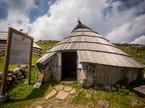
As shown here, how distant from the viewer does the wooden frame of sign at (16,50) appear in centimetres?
927

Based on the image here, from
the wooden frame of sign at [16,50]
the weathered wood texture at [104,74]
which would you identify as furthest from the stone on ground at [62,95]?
the wooden frame of sign at [16,50]

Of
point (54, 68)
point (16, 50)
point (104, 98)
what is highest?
point (16, 50)

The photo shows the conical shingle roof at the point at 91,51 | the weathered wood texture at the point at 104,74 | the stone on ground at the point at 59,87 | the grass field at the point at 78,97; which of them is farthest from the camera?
the conical shingle roof at the point at 91,51

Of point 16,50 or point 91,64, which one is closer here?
point 16,50

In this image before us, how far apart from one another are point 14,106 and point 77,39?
26.9ft

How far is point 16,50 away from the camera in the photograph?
10227mm

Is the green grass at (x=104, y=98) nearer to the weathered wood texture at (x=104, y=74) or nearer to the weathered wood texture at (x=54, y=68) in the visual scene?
the weathered wood texture at (x=104, y=74)

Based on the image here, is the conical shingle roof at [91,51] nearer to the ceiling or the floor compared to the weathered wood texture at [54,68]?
nearer to the ceiling

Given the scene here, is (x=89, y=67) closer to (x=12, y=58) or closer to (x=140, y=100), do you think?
(x=140, y=100)

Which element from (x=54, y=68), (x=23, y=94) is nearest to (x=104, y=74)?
(x=54, y=68)

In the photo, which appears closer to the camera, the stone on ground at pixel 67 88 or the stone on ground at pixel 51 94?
the stone on ground at pixel 51 94

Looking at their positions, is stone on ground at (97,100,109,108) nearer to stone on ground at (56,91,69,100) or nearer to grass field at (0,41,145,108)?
grass field at (0,41,145,108)

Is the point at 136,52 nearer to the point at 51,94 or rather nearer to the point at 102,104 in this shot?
the point at 102,104

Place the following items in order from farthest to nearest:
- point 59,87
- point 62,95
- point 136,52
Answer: point 136,52
point 59,87
point 62,95
